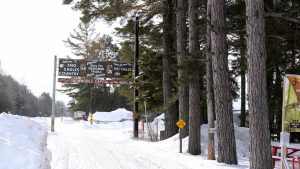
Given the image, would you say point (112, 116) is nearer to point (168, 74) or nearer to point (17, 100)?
point (168, 74)

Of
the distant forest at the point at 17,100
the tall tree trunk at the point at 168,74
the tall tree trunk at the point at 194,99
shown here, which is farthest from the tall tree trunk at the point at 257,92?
the distant forest at the point at 17,100

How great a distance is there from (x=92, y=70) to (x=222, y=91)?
19512 mm

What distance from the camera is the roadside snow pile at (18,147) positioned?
287 inches

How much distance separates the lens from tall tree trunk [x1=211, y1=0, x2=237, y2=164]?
1248cm

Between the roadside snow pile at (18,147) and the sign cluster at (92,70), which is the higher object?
the sign cluster at (92,70)

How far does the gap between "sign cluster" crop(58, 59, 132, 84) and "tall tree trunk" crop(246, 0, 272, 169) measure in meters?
21.1

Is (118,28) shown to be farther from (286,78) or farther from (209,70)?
(286,78)

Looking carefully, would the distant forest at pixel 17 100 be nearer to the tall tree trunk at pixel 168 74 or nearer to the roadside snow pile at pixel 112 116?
the roadside snow pile at pixel 112 116

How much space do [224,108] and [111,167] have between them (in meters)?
3.77

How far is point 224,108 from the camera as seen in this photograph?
41.1 feet

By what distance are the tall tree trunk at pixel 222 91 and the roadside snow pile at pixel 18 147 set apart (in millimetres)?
5260

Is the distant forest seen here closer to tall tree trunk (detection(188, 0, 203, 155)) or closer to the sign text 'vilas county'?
the sign text 'vilas county'

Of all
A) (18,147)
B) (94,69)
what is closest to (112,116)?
(94,69)

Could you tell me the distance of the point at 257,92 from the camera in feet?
32.2
